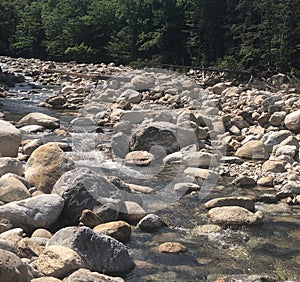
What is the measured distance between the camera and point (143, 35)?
31.2m

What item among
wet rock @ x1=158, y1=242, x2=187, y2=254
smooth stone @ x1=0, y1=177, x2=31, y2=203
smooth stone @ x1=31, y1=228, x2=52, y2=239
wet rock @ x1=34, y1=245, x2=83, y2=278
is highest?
smooth stone @ x1=0, y1=177, x2=31, y2=203

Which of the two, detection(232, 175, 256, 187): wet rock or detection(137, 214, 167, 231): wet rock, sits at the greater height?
detection(137, 214, 167, 231): wet rock

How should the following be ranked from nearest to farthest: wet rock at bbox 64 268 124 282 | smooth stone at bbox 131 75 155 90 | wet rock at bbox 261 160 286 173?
wet rock at bbox 64 268 124 282 < wet rock at bbox 261 160 286 173 < smooth stone at bbox 131 75 155 90

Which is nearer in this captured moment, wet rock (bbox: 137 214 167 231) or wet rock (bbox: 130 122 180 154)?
wet rock (bbox: 137 214 167 231)

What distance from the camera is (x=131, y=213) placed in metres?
6.30

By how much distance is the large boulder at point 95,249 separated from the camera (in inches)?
188

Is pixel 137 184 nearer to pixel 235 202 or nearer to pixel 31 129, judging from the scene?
pixel 235 202

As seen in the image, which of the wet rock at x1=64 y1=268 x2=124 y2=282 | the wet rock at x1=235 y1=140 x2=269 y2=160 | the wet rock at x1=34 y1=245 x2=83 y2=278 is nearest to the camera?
the wet rock at x1=64 y1=268 x2=124 y2=282

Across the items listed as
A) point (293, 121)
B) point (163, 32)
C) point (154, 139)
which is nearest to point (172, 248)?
point (154, 139)

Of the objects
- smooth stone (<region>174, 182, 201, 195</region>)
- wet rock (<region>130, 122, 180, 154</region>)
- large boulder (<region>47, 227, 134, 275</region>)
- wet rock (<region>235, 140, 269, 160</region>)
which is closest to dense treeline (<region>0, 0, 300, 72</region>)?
wet rock (<region>235, 140, 269, 160</region>)

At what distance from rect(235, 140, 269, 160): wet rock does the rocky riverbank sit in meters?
0.02

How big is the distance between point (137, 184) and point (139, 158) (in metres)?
1.51

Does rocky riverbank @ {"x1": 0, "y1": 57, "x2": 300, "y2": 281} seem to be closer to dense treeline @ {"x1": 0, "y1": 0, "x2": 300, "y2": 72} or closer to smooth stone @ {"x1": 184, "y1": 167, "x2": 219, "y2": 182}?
smooth stone @ {"x1": 184, "y1": 167, "x2": 219, "y2": 182}

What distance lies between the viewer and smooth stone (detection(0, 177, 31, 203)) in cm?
598
